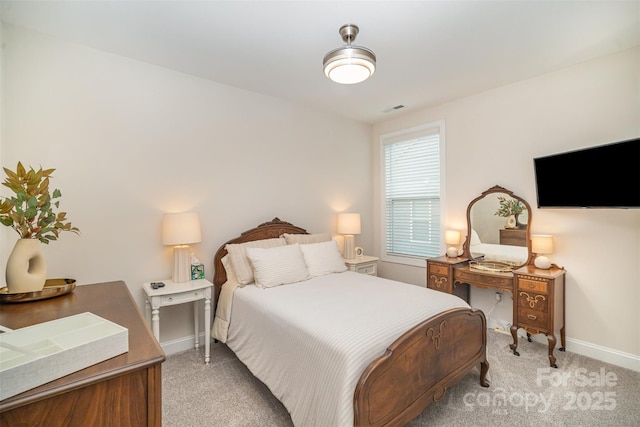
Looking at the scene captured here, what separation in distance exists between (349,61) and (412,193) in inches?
103

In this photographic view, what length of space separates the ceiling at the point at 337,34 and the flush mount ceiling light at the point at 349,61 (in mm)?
87

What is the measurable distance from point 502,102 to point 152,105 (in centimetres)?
362

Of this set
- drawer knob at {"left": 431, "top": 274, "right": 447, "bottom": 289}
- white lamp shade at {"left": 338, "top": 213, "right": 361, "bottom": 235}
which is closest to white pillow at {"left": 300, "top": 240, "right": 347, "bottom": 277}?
white lamp shade at {"left": 338, "top": 213, "right": 361, "bottom": 235}

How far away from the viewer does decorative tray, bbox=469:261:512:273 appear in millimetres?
3085

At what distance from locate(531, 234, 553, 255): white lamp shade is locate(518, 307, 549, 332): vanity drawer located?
0.60 meters

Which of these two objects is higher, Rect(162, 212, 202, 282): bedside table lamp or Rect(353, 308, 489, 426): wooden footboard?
Rect(162, 212, 202, 282): bedside table lamp

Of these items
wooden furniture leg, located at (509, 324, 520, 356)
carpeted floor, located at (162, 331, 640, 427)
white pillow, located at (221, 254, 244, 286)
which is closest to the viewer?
carpeted floor, located at (162, 331, 640, 427)

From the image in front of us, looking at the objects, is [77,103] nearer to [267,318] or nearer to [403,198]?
[267,318]

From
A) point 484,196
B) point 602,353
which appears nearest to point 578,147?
point 484,196

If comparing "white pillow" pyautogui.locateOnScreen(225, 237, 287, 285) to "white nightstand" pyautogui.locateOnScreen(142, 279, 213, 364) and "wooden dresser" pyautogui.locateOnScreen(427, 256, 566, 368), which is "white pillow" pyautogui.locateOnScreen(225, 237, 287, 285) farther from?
"wooden dresser" pyautogui.locateOnScreen(427, 256, 566, 368)

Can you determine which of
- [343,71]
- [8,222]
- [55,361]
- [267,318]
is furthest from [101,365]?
[343,71]

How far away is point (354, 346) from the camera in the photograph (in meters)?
1.55

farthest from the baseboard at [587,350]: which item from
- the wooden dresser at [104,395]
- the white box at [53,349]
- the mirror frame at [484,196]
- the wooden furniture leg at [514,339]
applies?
the white box at [53,349]

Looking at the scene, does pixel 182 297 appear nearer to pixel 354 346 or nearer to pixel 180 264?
pixel 180 264
